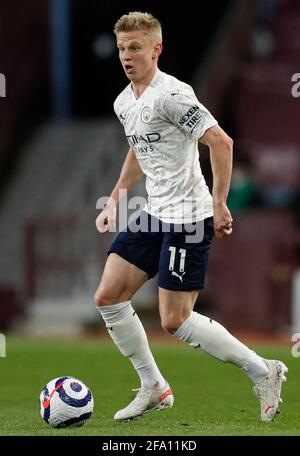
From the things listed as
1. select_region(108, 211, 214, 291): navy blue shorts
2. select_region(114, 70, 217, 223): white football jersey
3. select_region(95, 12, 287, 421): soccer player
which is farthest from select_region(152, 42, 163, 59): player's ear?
select_region(108, 211, 214, 291): navy blue shorts

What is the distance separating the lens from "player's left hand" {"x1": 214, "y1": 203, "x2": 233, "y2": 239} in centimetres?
760

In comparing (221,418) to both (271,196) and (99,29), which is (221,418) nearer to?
(271,196)

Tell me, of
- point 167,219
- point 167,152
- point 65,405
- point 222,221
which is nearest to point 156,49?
point 167,152

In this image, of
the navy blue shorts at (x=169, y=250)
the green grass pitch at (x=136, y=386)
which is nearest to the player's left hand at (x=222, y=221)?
the navy blue shorts at (x=169, y=250)

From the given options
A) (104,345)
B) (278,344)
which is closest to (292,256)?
(278,344)

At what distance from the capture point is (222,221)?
7.61 m

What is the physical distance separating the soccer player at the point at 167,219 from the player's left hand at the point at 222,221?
0.15 feet

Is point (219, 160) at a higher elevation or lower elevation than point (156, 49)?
lower

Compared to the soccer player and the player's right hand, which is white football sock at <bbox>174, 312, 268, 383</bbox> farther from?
the player's right hand

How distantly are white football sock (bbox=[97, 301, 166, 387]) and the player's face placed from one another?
138 cm

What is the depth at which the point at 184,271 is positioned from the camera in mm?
7871

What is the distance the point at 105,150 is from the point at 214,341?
13.1 m

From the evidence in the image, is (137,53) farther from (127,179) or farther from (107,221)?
(107,221)
